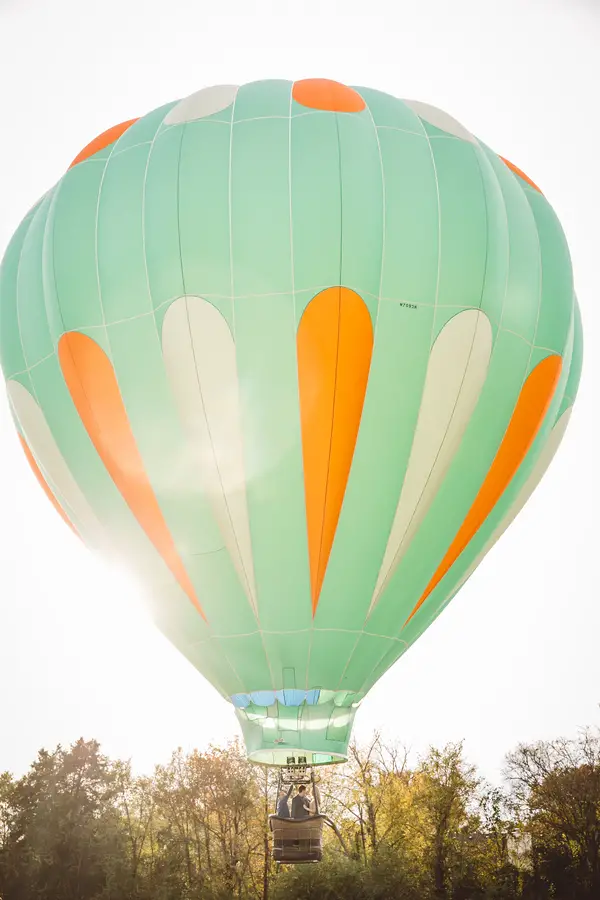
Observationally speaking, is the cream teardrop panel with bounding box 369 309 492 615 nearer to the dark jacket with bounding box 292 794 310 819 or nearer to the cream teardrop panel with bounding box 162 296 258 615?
the cream teardrop panel with bounding box 162 296 258 615

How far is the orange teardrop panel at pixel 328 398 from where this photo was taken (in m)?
6.81

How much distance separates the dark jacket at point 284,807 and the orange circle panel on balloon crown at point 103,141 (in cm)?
622

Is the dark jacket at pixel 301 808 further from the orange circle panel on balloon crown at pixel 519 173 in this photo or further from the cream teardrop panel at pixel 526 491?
the orange circle panel on balloon crown at pixel 519 173

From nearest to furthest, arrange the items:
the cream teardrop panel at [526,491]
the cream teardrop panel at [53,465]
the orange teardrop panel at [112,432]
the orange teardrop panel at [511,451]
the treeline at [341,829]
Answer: the orange teardrop panel at [112,432] → the orange teardrop panel at [511,451] → the cream teardrop panel at [53,465] → the cream teardrop panel at [526,491] → the treeline at [341,829]

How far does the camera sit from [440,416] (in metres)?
7.23

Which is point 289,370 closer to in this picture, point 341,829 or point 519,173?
point 519,173

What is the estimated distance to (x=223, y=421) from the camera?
6.96m

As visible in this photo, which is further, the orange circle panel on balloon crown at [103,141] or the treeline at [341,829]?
the treeline at [341,829]

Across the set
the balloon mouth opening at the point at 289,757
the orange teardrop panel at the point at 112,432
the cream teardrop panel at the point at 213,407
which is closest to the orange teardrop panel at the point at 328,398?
the cream teardrop panel at the point at 213,407

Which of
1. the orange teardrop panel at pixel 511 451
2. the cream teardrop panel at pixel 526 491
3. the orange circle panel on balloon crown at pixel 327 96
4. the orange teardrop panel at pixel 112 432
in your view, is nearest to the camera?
the orange teardrop panel at pixel 112 432

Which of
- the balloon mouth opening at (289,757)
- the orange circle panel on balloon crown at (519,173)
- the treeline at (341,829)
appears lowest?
the treeline at (341,829)

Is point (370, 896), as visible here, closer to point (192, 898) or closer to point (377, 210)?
point (192, 898)

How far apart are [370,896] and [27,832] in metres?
11.2

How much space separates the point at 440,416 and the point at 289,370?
141 centimetres
